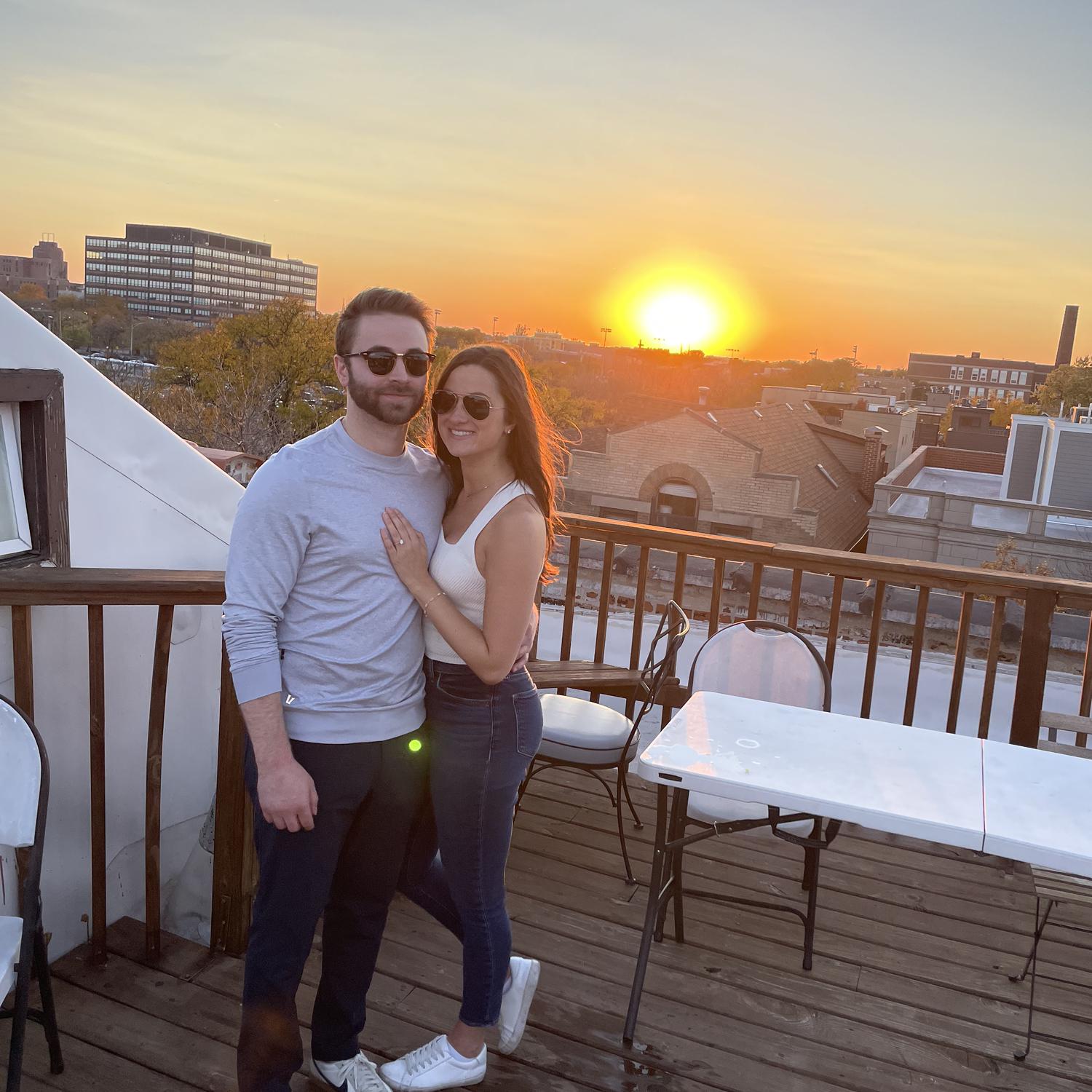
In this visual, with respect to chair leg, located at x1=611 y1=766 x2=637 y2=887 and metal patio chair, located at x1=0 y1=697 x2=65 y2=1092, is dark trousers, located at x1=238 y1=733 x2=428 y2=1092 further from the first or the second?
chair leg, located at x1=611 y1=766 x2=637 y2=887

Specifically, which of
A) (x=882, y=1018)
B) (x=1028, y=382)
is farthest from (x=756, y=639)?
(x=1028, y=382)

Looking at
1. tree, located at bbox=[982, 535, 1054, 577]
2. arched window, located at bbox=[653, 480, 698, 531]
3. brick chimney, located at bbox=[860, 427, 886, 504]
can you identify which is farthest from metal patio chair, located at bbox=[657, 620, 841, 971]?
brick chimney, located at bbox=[860, 427, 886, 504]

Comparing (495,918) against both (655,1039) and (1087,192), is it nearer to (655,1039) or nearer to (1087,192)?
(655,1039)

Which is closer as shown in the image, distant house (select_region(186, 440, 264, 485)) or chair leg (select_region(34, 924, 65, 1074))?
chair leg (select_region(34, 924, 65, 1074))

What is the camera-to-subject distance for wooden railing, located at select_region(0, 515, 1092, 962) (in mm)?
2334

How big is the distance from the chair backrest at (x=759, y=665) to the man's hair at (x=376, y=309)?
1.73 m

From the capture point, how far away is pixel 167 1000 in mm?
2375

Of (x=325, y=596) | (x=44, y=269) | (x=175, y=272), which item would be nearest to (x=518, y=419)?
(x=325, y=596)

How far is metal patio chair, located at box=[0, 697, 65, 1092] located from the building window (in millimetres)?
1060

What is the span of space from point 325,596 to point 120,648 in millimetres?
→ 1713

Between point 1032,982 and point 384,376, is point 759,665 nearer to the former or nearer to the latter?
point 1032,982

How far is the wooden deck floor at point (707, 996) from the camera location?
7.39 ft

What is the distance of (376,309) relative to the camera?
1813 millimetres

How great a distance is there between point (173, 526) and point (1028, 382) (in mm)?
152516
